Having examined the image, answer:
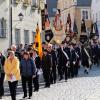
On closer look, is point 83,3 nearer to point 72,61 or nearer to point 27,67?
point 72,61

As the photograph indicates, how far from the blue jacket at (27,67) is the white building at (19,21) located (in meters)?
12.4

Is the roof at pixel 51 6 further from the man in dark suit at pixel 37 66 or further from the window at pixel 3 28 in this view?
the man in dark suit at pixel 37 66

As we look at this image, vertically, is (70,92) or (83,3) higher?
(83,3)

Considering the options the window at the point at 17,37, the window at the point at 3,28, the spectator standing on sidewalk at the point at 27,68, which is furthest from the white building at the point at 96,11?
the spectator standing on sidewalk at the point at 27,68

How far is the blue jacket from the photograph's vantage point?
17.8 m

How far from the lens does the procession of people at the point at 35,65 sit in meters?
16.5

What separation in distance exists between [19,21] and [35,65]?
553 inches

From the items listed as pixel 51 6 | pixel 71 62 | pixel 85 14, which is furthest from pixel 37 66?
pixel 51 6

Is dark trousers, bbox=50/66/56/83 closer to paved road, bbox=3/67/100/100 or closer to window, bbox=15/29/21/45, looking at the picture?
paved road, bbox=3/67/100/100

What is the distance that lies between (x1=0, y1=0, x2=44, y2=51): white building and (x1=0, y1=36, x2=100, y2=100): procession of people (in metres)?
4.51

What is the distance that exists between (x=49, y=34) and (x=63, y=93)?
1490cm

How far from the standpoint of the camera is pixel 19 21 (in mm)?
33188

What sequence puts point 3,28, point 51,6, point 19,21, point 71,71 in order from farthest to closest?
point 51,6 → point 19,21 → point 3,28 → point 71,71

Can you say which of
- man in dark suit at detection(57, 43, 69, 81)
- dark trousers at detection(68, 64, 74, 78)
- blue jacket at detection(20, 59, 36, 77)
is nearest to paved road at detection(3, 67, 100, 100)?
blue jacket at detection(20, 59, 36, 77)
